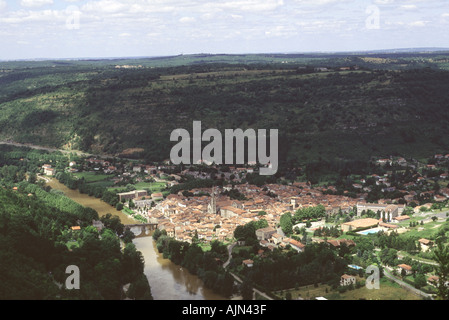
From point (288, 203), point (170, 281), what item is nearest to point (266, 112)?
point (288, 203)

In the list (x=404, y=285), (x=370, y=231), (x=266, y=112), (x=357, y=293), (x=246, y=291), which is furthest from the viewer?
(x=266, y=112)

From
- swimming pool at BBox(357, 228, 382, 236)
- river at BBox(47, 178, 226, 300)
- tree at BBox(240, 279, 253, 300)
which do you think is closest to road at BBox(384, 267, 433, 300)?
swimming pool at BBox(357, 228, 382, 236)

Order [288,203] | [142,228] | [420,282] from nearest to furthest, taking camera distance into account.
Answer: [420,282] < [142,228] < [288,203]

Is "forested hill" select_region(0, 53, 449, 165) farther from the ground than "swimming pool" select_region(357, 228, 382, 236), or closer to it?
farther from the ground

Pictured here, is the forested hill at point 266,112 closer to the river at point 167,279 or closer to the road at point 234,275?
the road at point 234,275

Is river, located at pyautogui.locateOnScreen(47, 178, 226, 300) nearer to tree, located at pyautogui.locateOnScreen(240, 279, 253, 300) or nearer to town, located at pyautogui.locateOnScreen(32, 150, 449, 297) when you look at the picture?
tree, located at pyautogui.locateOnScreen(240, 279, 253, 300)

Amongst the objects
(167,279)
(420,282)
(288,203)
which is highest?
(420,282)

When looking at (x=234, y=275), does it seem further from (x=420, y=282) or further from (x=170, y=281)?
(x=420, y=282)

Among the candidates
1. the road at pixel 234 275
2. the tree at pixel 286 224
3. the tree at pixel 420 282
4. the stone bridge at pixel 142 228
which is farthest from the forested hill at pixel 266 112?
the tree at pixel 420 282

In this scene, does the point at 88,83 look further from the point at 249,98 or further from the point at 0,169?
the point at 0,169
